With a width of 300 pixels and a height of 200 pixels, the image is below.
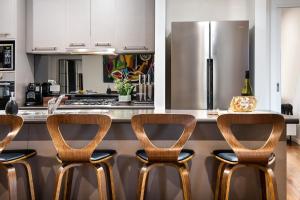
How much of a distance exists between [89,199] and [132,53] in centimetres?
258

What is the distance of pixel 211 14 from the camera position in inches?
189

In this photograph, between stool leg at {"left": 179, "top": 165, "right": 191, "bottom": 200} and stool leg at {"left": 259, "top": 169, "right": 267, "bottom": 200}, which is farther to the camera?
stool leg at {"left": 259, "top": 169, "right": 267, "bottom": 200}

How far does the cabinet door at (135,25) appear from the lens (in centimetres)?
461

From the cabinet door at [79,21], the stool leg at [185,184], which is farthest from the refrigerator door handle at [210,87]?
the stool leg at [185,184]

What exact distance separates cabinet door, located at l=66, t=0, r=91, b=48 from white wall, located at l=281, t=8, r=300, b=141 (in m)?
3.86

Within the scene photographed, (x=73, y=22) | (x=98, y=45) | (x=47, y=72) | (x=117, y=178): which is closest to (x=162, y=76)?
(x=98, y=45)

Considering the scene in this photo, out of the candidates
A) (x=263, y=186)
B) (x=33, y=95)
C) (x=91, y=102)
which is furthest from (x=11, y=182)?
(x=33, y=95)

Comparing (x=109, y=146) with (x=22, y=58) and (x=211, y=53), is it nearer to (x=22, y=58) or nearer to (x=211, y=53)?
(x=211, y=53)

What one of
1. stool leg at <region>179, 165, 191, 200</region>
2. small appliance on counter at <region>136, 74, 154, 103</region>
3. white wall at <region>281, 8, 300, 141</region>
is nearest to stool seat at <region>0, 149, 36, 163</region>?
stool leg at <region>179, 165, 191, 200</region>

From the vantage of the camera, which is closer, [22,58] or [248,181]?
[248,181]

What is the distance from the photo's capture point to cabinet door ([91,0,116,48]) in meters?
4.65

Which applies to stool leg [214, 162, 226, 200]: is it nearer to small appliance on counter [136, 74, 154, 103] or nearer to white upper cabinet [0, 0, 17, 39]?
small appliance on counter [136, 74, 154, 103]

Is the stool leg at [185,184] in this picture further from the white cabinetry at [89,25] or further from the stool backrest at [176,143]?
the white cabinetry at [89,25]

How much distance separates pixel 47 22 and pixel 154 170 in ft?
9.55
